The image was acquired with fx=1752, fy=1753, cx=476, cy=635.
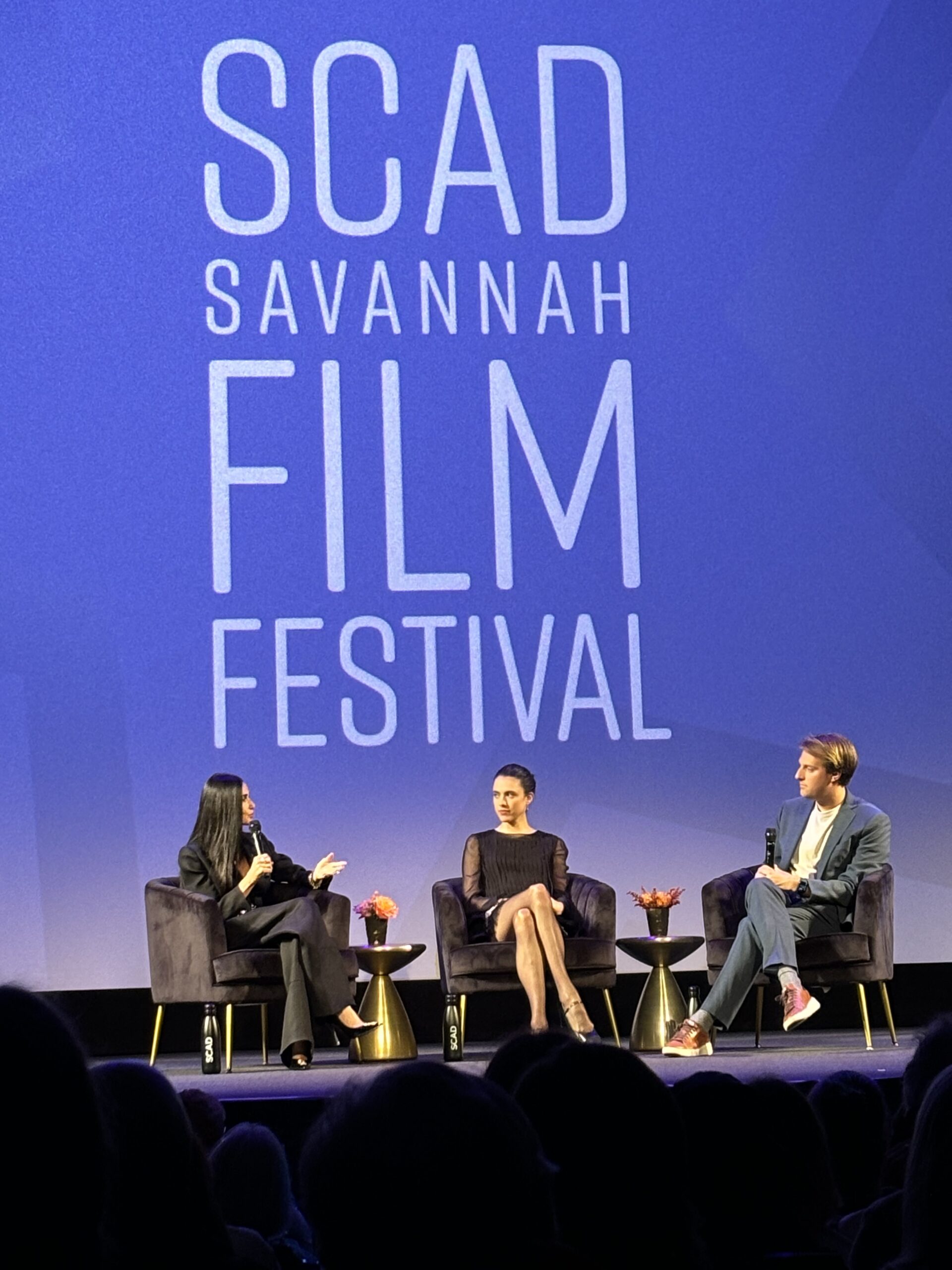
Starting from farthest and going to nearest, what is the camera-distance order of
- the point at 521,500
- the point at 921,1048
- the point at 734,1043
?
the point at 521,500 → the point at 734,1043 → the point at 921,1048

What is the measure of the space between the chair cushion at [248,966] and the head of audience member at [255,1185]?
143 inches

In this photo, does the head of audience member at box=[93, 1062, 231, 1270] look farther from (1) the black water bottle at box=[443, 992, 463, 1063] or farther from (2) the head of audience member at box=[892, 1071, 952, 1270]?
(1) the black water bottle at box=[443, 992, 463, 1063]

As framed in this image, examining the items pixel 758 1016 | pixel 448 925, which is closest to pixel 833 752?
pixel 758 1016

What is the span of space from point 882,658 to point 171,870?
282cm

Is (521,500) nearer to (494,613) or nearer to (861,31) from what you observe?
(494,613)

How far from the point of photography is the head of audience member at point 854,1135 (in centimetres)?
246

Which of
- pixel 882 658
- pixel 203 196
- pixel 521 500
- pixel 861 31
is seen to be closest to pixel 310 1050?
pixel 521 500

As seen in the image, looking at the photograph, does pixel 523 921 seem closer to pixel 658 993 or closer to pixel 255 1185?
pixel 658 993

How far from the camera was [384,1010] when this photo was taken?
5895 millimetres

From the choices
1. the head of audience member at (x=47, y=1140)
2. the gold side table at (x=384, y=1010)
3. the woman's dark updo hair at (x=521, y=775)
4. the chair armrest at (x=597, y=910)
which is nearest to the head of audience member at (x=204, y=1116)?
the head of audience member at (x=47, y=1140)

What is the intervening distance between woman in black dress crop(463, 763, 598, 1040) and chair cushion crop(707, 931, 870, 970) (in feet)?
2.44

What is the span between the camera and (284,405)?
6594mm

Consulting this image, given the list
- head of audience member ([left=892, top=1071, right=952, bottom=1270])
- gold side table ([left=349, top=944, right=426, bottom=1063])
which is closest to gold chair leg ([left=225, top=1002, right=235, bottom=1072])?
gold side table ([left=349, top=944, right=426, bottom=1063])

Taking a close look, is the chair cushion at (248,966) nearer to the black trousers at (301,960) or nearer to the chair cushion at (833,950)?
the black trousers at (301,960)
